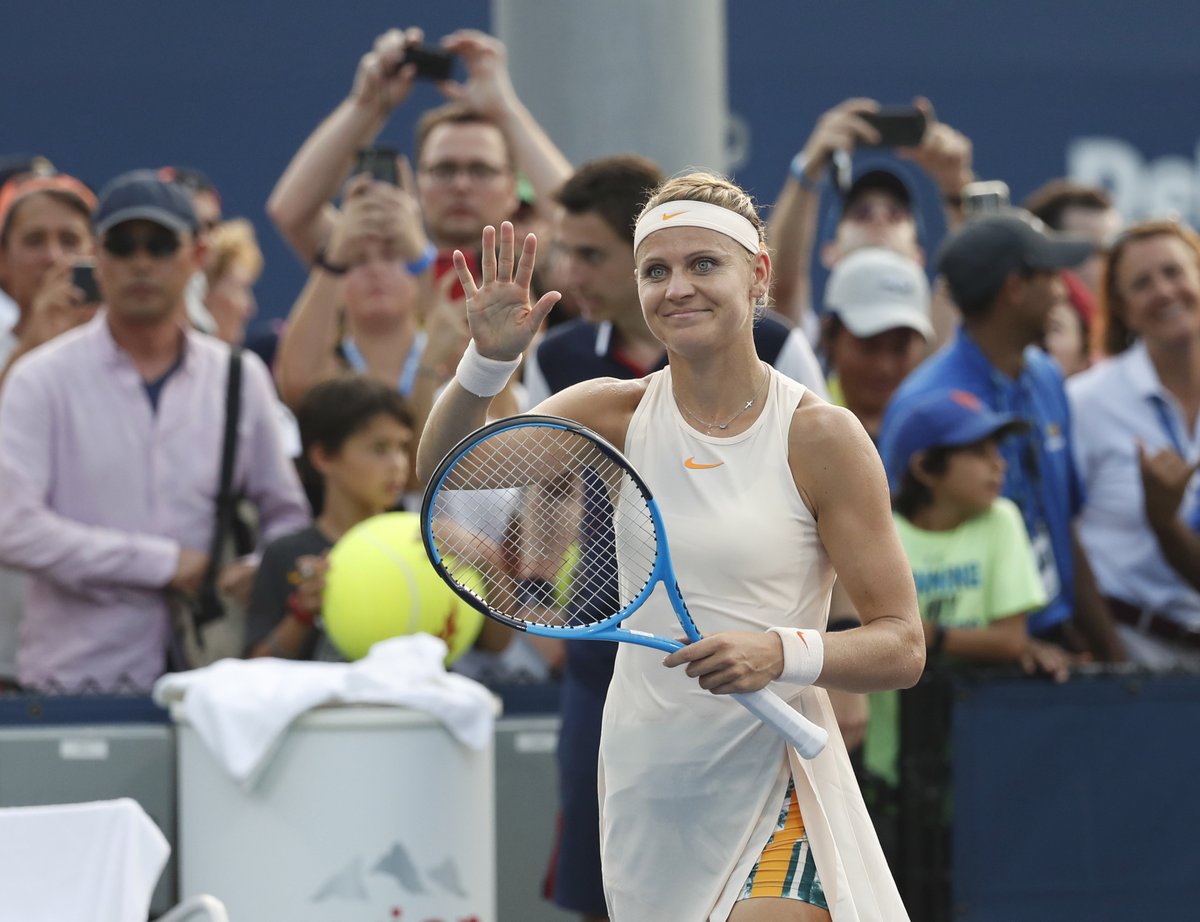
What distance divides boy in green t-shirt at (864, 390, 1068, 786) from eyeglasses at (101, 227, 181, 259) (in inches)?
84.9

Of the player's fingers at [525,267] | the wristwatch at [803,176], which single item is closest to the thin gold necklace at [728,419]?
the player's fingers at [525,267]

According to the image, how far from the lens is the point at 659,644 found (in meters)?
3.17

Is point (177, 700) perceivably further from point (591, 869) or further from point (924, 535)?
point (924, 535)

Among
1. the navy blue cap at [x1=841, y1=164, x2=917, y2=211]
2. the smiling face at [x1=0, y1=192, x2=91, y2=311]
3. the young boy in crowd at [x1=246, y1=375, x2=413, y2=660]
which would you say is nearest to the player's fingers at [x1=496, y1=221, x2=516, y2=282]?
the young boy in crowd at [x1=246, y1=375, x2=413, y2=660]

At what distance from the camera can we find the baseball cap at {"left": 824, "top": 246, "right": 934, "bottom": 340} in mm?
6309

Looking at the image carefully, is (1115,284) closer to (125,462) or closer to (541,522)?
(125,462)

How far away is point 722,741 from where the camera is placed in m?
3.34

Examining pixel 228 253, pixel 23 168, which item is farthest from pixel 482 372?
pixel 23 168

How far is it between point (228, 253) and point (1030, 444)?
357 centimetres

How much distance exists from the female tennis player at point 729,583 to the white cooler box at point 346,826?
1403 mm

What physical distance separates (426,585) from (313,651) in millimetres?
455

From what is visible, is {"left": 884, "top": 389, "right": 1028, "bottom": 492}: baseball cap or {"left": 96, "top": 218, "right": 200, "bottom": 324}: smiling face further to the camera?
{"left": 96, "top": 218, "right": 200, "bottom": 324}: smiling face

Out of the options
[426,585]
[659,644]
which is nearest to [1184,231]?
[426,585]

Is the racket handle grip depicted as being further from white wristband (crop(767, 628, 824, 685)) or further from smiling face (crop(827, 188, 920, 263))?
smiling face (crop(827, 188, 920, 263))
